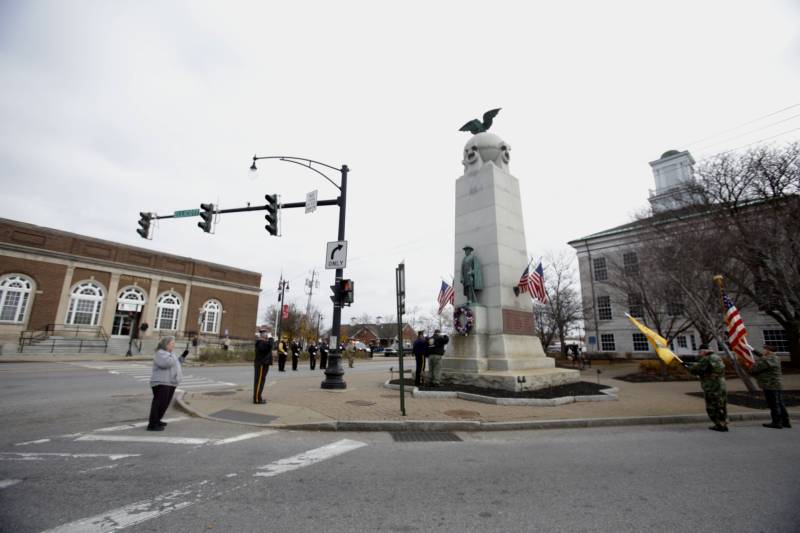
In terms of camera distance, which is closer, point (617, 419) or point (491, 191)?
point (617, 419)

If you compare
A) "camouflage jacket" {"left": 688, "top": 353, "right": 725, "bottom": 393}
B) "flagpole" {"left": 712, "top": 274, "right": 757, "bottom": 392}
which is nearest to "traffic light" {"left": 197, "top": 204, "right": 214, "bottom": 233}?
"camouflage jacket" {"left": 688, "top": 353, "right": 725, "bottom": 393}

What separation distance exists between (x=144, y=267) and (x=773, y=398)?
4417 cm

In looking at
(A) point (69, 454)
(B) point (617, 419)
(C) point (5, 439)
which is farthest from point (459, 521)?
(C) point (5, 439)

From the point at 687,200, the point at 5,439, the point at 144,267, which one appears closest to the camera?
the point at 5,439

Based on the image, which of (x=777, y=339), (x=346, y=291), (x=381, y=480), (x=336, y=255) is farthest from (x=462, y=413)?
(x=777, y=339)

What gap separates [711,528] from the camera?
10.5ft

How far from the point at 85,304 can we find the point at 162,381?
36.0 m

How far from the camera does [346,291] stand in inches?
442

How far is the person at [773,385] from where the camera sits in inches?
314

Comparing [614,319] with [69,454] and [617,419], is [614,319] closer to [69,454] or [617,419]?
[617,419]

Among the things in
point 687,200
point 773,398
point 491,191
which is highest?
point 687,200

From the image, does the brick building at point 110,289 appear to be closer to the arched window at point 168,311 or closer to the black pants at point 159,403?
the arched window at point 168,311

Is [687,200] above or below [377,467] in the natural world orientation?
above

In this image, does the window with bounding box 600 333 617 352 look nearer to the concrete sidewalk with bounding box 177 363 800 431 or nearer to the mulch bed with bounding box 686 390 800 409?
the mulch bed with bounding box 686 390 800 409
